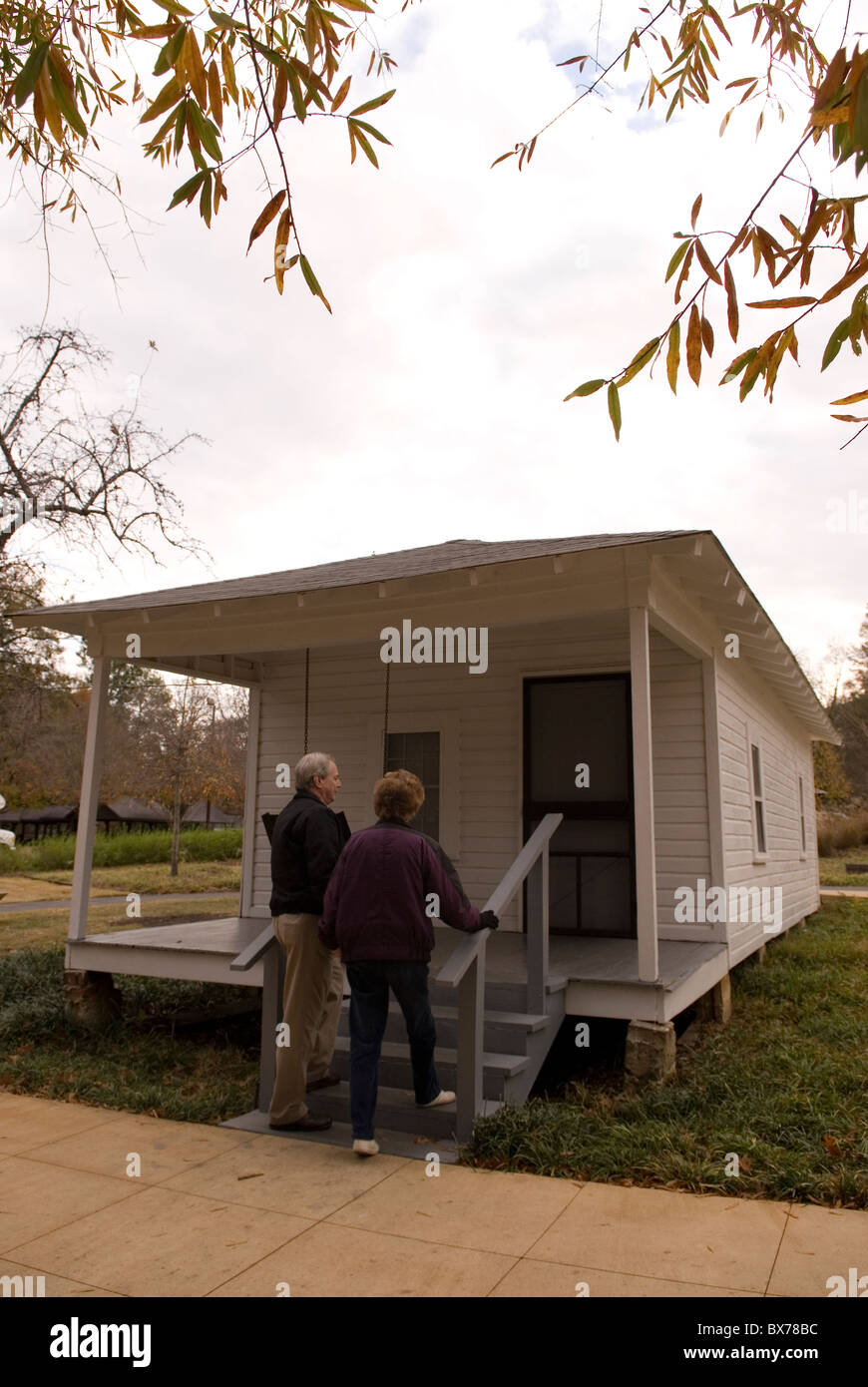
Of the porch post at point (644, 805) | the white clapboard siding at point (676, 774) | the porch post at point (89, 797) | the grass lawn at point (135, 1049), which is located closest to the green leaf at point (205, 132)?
the porch post at point (644, 805)

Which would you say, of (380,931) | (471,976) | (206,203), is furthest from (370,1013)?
(206,203)

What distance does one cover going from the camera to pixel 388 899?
171 inches

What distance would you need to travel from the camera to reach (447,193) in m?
3.28

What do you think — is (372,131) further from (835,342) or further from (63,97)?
(835,342)

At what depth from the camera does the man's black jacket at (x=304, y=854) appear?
186 inches

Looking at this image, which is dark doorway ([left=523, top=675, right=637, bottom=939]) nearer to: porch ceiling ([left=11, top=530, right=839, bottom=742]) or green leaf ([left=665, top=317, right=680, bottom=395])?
porch ceiling ([left=11, top=530, right=839, bottom=742])

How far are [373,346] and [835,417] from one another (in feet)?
10.2

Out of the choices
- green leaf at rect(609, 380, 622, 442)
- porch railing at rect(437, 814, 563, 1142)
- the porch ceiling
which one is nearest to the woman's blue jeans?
porch railing at rect(437, 814, 563, 1142)

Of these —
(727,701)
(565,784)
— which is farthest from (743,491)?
(565,784)

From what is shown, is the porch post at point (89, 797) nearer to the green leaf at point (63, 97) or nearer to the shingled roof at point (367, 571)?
the shingled roof at point (367, 571)

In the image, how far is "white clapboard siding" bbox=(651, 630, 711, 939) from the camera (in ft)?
23.8

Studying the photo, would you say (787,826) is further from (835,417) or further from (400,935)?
(835,417)

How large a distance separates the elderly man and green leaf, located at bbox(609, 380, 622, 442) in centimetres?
300

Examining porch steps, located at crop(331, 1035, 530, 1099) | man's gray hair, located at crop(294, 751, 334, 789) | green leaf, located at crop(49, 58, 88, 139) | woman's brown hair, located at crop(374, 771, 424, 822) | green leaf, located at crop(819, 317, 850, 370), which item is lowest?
porch steps, located at crop(331, 1035, 530, 1099)
